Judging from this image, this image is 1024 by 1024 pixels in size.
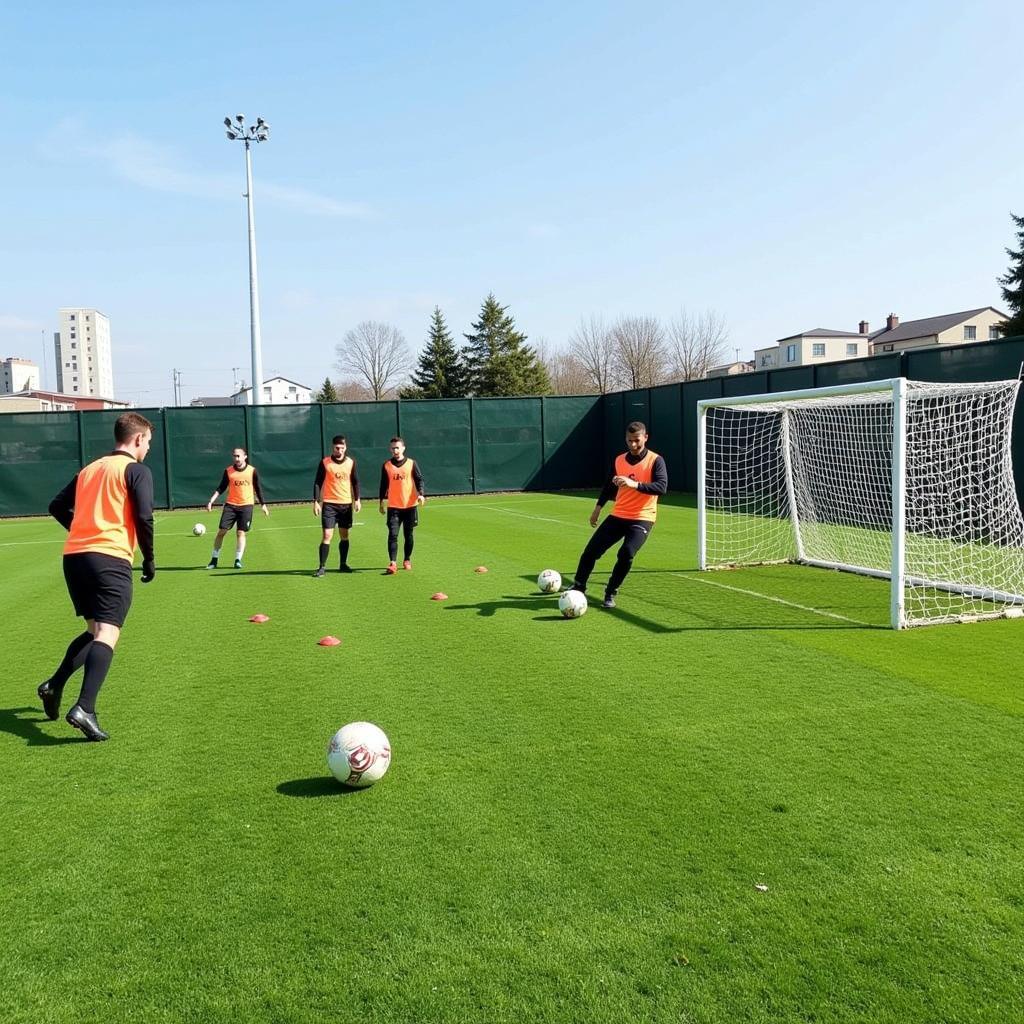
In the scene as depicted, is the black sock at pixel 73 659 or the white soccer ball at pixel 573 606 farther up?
the black sock at pixel 73 659

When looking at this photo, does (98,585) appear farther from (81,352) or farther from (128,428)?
(81,352)

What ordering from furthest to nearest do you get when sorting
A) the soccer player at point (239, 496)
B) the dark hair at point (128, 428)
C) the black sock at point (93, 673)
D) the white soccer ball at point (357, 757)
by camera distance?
the soccer player at point (239, 496)
the dark hair at point (128, 428)
the black sock at point (93, 673)
the white soccer ball at point (357, 757)

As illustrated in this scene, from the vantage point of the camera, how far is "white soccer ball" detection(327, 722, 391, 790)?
4.64 m

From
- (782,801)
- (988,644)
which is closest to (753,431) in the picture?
(988,644)

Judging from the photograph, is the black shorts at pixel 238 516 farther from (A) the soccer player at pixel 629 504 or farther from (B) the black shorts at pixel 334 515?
(A) the soccer player at pixel 629 504

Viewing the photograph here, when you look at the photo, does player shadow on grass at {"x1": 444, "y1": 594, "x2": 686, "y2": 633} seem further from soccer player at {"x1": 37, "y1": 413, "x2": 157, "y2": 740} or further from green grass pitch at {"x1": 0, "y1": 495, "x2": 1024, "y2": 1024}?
soccer player at {"x1": 37, "y1": 413, "x2": 157, "y2": 740}

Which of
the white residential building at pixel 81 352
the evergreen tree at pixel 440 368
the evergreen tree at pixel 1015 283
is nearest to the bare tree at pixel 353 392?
the evergreen tree at pixel 440 368

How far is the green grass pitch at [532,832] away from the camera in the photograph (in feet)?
9.95

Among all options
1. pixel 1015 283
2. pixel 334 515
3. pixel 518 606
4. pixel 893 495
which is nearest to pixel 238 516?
pixel 334 515

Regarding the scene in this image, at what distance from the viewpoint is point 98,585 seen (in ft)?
18.5

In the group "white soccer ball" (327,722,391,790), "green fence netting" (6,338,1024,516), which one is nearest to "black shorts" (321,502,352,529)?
"white soccer ball" (327,722,391,790)

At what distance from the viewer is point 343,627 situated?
8906mm

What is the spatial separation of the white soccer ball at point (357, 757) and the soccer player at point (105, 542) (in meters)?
1.85

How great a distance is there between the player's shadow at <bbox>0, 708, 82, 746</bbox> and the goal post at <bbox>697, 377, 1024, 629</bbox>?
23.2 ft
